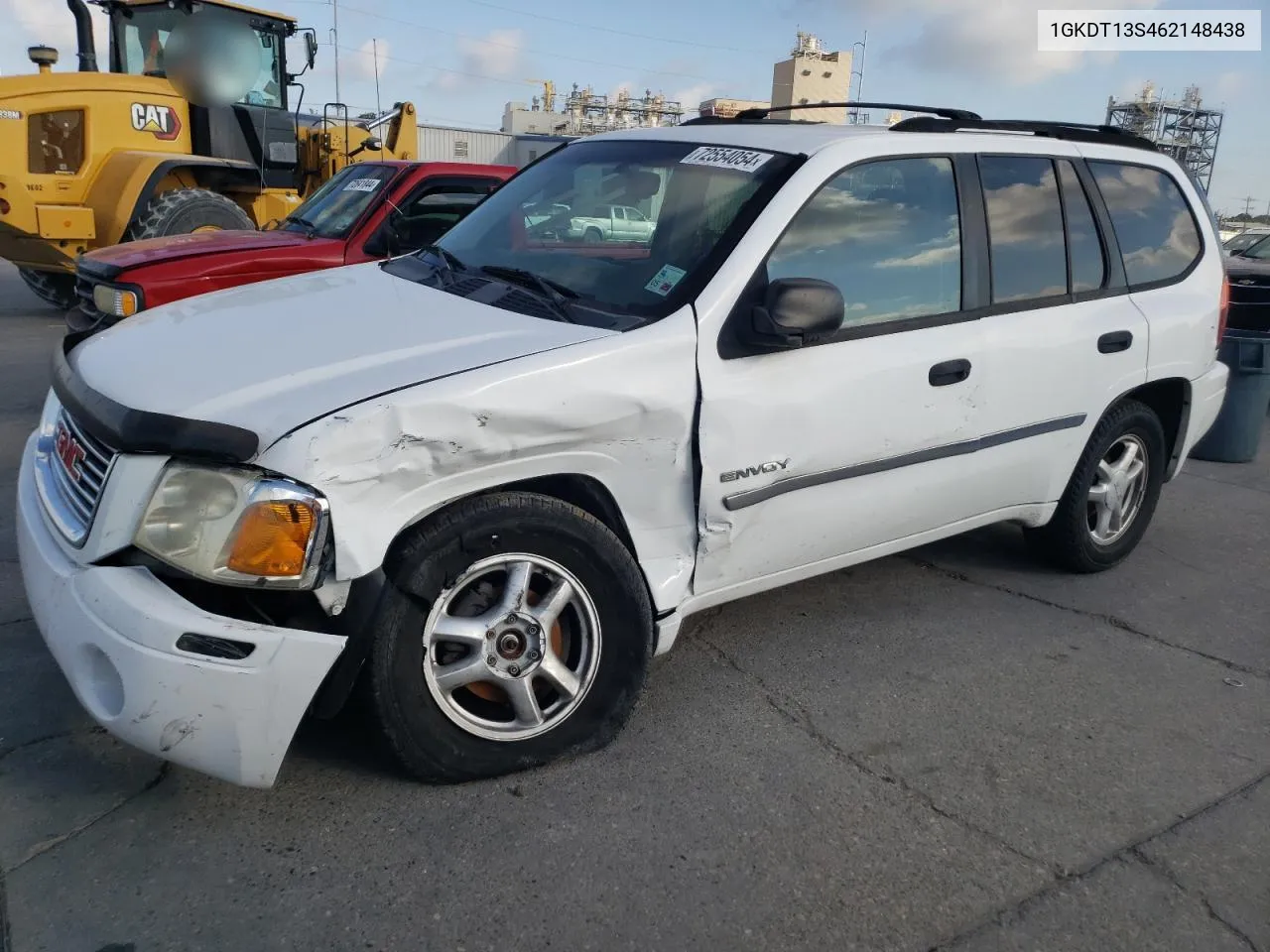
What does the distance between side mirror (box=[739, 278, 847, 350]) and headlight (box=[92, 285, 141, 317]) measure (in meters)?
4.07

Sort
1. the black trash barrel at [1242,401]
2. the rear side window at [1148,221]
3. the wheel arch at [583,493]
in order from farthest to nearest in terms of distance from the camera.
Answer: the black trash barrel at [1242,401] → the rear side window at [1148,221] → the wheel arch at [583,493]

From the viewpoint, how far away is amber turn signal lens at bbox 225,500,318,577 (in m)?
2.33

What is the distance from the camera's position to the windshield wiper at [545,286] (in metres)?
3.06

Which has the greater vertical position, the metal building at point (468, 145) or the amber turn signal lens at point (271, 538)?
the metal building at point (468, 145)

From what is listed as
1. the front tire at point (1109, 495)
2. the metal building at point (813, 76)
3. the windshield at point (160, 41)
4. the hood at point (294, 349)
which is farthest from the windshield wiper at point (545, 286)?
the metal building at point (813, 76)

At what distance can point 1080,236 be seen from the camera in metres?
4.14

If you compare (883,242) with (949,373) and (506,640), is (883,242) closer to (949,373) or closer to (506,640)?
(949,373)

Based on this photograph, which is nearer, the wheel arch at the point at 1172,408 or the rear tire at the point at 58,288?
the wheel arch at the point at 1172,408

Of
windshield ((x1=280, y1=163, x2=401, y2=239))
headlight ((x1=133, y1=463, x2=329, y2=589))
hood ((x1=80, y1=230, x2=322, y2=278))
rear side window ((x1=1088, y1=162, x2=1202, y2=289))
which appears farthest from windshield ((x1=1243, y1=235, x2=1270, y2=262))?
headlight ((x1=133, y1=463, x2=329, y2=589))

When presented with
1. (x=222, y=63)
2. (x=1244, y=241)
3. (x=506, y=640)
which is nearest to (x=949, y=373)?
(x=506, y=640)

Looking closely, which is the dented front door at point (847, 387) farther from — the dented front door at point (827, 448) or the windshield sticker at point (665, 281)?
the windshield sticker at point (665, 281)

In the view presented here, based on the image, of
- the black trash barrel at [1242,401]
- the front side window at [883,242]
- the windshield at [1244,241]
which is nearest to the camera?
the front side window at [883,242]

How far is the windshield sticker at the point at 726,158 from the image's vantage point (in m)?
3.36

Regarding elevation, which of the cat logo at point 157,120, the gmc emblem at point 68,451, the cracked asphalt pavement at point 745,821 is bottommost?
the cracked asphalt pavement at point 745,821
